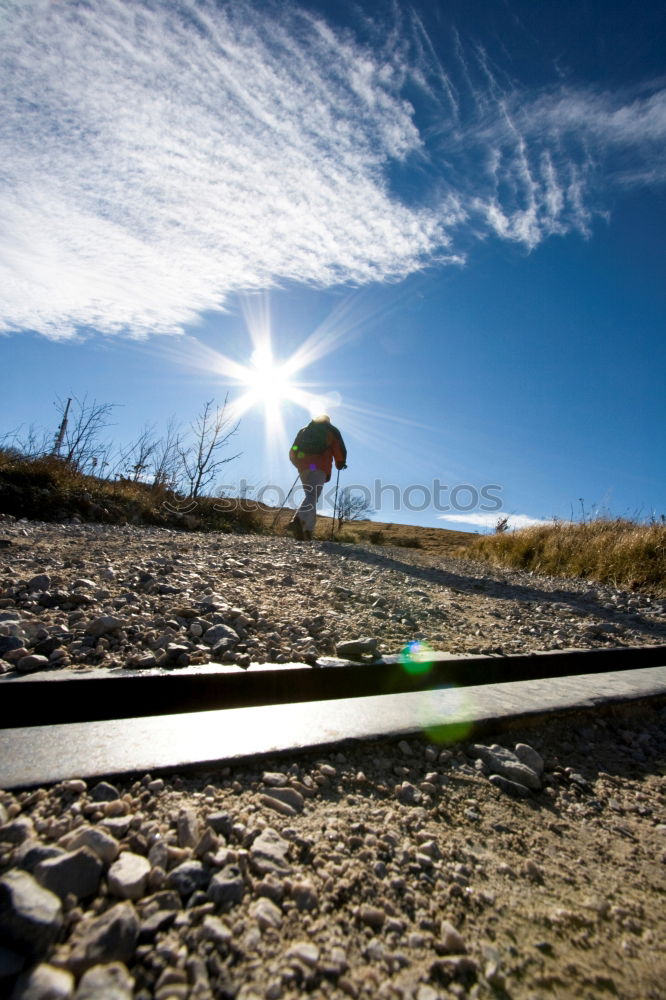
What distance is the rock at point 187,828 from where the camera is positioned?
969 millimetres

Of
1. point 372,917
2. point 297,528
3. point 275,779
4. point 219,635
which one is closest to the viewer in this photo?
point 372,917

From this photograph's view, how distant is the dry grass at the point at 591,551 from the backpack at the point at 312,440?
4.07 meters

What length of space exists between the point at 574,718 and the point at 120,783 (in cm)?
171

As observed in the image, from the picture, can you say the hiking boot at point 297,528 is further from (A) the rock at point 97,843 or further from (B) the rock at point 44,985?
(B) the rock at point 44,985

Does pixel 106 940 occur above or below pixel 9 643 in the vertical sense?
below

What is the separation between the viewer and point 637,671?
2684 mm

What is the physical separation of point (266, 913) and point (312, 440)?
6858 mm

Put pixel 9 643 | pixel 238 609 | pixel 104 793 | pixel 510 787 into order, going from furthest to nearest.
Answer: pixel 238 609, pixel 9 643, pixel 510 787, pixel 104 793

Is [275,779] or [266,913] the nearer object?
[266,913]

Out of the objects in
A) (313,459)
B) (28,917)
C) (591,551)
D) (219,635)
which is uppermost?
(313,459)

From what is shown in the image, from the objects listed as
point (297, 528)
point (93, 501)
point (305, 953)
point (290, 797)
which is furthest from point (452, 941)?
point (93, 501)

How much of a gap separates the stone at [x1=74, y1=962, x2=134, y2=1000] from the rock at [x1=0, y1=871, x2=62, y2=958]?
0.29ft

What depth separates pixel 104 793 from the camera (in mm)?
1081

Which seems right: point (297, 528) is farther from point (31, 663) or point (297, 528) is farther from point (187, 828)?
point (187, 828)
